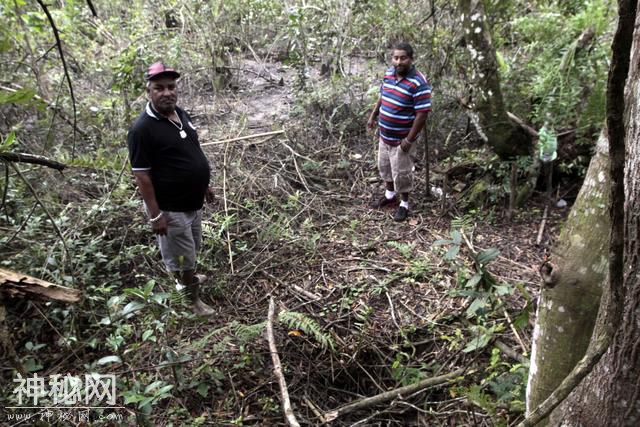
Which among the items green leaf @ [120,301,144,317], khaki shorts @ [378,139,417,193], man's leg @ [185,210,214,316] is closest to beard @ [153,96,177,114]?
man's leg @ [185,210,214,316]

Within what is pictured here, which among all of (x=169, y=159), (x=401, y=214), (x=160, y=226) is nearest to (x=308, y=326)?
(x=160, y=226)

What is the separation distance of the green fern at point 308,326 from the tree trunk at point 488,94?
3.14 meters

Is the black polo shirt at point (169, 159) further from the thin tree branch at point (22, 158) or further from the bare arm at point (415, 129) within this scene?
the bare arm at point (415, 129)

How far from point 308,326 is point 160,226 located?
4.41 ft

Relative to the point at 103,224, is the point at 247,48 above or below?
above

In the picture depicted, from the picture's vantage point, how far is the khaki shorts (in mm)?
4754

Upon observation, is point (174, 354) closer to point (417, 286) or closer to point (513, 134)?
point (417, 286)

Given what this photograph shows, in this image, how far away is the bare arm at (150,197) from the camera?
305 centimetres

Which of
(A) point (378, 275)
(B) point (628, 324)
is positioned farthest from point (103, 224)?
(B) point (628, 324)

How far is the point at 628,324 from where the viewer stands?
1206 mm

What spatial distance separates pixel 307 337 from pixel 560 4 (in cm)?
448

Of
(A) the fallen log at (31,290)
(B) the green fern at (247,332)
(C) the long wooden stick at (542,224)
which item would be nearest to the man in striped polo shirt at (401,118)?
(C) the long wooden stick at (542,224)

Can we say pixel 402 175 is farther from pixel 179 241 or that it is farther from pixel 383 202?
pixel 179 241

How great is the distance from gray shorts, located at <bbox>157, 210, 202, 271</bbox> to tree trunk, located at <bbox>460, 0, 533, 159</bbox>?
135 inches
